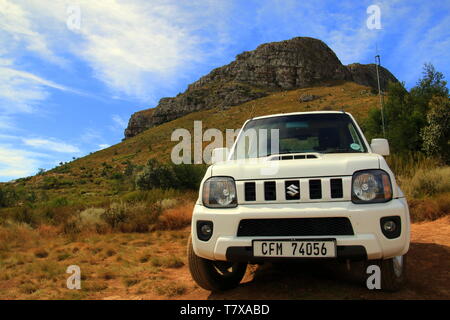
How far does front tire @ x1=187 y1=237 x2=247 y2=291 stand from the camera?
3.40 metres

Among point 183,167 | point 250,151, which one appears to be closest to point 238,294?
point 250,151

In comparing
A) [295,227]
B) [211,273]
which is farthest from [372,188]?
[211,273]

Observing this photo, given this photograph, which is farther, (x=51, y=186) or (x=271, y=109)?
(x=271, y=109)

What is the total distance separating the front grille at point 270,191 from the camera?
2997 millimetres

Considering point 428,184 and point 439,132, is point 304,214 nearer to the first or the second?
point 428,184

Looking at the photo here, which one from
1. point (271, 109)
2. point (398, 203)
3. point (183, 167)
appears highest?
point (271, 109)

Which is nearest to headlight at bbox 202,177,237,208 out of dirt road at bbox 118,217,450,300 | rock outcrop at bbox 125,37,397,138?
dirt road at bbox 118,217,450,300

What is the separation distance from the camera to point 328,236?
277 centimetres

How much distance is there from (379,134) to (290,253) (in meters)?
18.1

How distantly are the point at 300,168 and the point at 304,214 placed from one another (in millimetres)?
428

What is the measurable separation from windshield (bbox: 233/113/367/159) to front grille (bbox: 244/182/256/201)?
99cm
